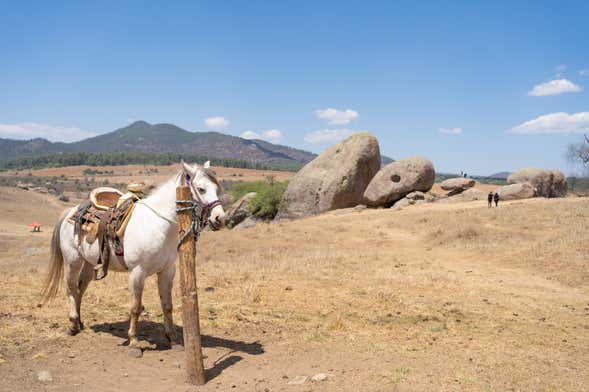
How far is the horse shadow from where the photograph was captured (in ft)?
21.1

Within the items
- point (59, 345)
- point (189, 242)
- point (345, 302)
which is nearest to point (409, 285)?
point (345, 302)

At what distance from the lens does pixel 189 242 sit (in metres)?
5.90

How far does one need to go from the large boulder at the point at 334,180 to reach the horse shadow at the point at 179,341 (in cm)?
2396

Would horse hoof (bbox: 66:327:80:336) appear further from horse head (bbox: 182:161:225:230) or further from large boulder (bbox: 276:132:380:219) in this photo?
large boulder (bbox: 276:132:380:219)

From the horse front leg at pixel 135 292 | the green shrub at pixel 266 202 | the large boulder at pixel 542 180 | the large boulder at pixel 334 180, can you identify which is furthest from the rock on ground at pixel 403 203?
the horse front leg at pixel 135 292

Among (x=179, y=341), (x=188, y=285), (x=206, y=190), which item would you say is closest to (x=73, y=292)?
(x=179, y=341)

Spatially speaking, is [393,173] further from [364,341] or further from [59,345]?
[59,345]

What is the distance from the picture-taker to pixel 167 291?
6684 millimetres

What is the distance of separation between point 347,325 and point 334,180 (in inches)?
935

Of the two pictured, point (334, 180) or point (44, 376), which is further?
point (334, 180)

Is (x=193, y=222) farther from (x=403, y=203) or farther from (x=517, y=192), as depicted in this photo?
(x=517, y=192)

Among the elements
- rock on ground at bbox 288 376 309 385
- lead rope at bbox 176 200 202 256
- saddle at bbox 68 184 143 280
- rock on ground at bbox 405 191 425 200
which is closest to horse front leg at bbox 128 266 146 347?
saddle at bbox 68 184 143 280

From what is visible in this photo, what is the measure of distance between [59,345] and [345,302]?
212 inches

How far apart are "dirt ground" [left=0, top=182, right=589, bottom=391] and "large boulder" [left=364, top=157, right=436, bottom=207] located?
14.4 m
